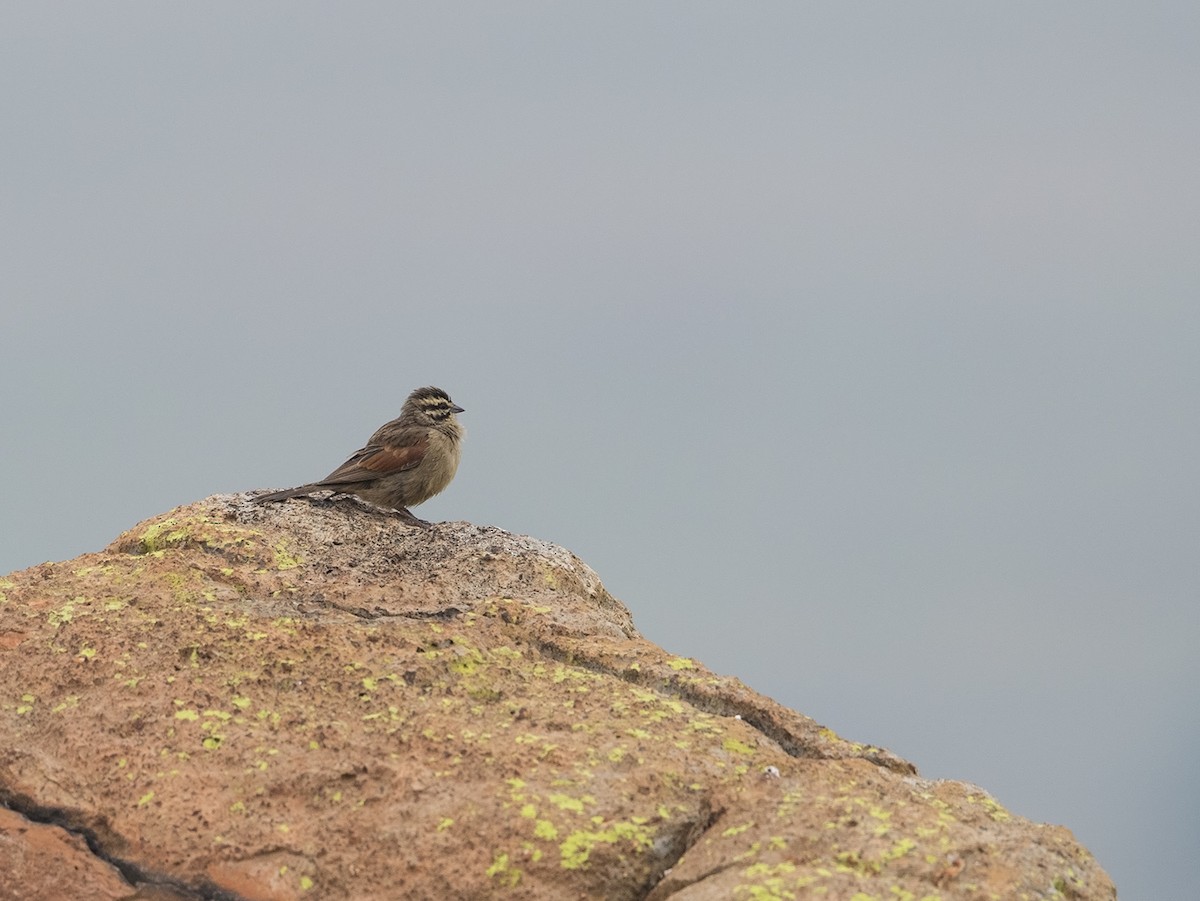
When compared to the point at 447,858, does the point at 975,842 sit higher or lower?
higher

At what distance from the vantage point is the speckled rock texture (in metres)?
5.49

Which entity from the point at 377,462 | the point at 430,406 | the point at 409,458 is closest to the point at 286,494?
the point at 377,462

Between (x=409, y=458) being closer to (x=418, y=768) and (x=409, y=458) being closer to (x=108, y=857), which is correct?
(x=418, y=768)

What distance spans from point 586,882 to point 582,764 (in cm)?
57

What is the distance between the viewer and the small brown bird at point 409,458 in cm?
1159

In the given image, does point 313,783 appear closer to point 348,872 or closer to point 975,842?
point 348,872

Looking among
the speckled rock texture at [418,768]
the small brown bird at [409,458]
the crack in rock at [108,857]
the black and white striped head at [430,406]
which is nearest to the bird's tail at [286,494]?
the small brown bird at [409,458]

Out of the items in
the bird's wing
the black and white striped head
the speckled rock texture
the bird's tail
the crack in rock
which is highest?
the black and white striped head

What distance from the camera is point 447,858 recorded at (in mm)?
5559

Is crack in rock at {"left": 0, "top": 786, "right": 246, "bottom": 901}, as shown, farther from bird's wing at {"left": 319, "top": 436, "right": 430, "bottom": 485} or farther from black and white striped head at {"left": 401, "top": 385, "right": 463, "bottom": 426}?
black and white striped head at {"left": 401, "top": 385, "right": 463, "bottom": 426}

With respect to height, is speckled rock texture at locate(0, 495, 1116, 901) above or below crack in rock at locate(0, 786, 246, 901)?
above

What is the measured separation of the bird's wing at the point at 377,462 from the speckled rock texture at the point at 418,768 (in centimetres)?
382

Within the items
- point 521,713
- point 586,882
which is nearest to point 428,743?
point 521,713

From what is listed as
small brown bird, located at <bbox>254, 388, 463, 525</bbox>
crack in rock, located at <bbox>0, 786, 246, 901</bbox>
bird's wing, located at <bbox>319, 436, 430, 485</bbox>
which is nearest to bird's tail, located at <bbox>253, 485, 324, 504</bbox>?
small brown bird, located at <bbox>254, 388, 463, 525</bbox>
